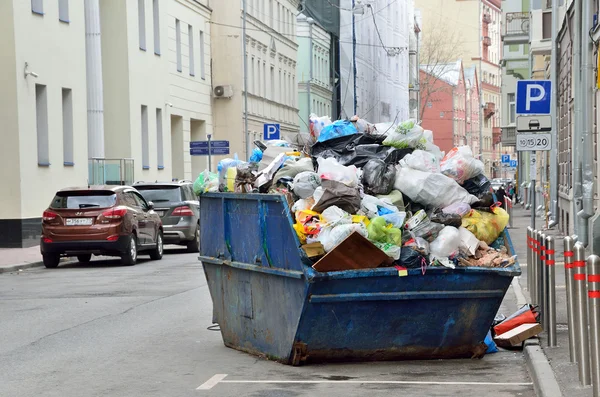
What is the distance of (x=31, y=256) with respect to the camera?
25828 mm

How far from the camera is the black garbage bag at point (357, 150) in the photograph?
1114 centimetres

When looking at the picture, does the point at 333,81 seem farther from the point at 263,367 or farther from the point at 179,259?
the point at 263,367

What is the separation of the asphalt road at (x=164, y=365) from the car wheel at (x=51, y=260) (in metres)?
7.34

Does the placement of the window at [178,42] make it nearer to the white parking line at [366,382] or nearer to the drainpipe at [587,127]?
the drainpipe at [587,127]

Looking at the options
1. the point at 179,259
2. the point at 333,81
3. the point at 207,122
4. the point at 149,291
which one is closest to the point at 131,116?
the point at 207,122

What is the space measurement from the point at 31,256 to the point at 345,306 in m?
17.5

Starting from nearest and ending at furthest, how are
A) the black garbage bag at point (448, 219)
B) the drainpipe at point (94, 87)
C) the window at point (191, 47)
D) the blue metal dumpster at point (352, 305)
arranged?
1. the blue metal dumpster at point (352, 305)
2. the black garbage bag at point (448, 219)
3. the drainpipe at point (94, 87)
4. the window at point (191, 47)

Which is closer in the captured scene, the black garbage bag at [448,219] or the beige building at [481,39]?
the black garbage bag at [448,219]

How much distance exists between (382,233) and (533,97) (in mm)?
9042

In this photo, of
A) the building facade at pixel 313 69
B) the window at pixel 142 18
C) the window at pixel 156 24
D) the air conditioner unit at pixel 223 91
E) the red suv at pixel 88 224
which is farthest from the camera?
the building facade at pixel 313 69

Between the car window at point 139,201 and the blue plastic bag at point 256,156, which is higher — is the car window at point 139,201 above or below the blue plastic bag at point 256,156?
below

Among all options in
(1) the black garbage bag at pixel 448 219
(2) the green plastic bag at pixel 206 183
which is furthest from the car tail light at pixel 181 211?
(1) the black garbage bag at pixel 448 219

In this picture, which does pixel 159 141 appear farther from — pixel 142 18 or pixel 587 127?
pixel 587 127

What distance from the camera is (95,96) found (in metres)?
36.2
